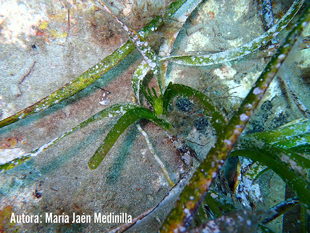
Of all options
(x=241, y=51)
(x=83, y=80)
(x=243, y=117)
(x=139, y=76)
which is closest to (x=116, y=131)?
(x=83, y=80)

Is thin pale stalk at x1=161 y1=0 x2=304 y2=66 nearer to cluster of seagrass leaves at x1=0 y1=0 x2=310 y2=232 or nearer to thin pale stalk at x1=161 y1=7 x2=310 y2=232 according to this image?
cluster of seagrass leaves at x1=0 y1=0 x2=310 y2=232

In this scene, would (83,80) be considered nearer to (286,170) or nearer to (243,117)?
(243,117)

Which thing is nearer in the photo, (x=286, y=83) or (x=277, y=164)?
(x=277, y=164)

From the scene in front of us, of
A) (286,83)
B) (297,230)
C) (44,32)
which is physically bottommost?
(297,230)

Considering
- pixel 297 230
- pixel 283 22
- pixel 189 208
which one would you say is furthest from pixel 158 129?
pixel 283 22

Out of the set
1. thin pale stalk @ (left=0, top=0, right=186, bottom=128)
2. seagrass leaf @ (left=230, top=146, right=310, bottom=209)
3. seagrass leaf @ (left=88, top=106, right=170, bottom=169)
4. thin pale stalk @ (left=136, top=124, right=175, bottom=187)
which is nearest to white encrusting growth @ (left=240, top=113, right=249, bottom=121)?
seagrass leaf @ (left=230, top=146, right=310, bottom=209)

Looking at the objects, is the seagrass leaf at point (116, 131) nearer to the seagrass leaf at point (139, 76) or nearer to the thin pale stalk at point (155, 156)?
the thin pale stalk at point (155, 156)

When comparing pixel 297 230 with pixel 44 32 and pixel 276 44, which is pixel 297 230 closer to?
pixel 276 44
